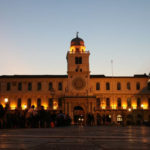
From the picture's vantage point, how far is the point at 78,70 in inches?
2434

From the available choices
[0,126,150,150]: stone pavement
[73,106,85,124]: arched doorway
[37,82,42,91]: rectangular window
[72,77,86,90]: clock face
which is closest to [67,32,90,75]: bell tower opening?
[72,77,86,90]: clock face

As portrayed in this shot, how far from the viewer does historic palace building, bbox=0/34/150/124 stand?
61125mm

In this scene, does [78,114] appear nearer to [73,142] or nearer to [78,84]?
[78,84]

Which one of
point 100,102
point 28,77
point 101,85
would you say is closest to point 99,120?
point 100,102

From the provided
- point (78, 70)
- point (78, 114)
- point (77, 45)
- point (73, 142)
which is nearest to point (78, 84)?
point (78, 70)

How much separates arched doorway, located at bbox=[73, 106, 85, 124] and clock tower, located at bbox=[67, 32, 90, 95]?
3813 mm

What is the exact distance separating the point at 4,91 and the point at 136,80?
108ft

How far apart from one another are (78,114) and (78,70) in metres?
10.6

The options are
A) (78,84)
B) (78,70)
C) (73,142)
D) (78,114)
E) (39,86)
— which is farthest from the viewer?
(39,86)

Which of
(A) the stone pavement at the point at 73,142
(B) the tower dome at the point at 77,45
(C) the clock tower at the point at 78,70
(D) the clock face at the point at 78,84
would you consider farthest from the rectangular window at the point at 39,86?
(A) the stone pavement at the point at 73,142

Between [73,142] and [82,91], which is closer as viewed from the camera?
[73,142]

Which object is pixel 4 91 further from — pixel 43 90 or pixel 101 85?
pixel 101 85

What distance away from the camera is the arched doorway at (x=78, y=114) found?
6018 cm

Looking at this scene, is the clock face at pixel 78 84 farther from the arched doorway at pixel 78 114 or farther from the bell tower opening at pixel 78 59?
the arched doorway at pixel 78 114
